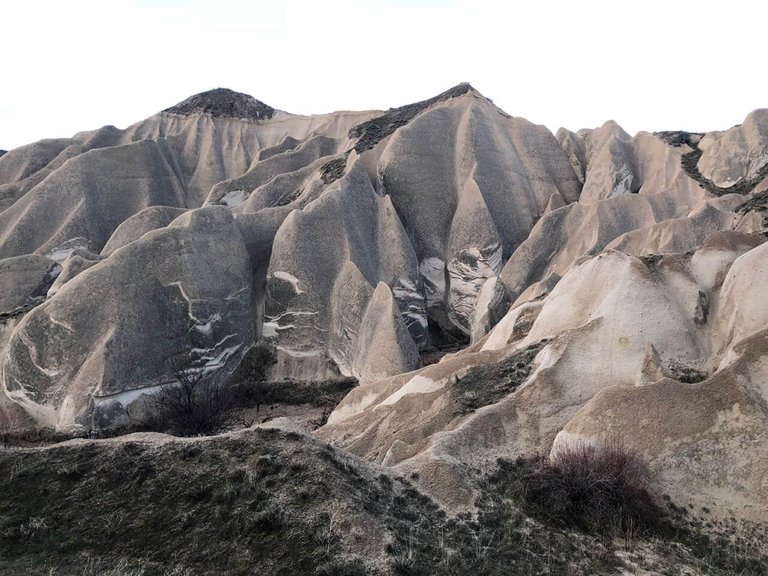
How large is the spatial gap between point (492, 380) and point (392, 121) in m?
30.1

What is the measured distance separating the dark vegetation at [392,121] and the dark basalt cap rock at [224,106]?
22032 millimetres

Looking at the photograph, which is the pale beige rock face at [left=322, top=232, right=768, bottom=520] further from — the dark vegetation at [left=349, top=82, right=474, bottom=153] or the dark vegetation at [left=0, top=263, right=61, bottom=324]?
the dark vegetation at [left=349, top=82, right=474, bottom=153]

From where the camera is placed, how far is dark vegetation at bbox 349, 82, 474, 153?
124 feet

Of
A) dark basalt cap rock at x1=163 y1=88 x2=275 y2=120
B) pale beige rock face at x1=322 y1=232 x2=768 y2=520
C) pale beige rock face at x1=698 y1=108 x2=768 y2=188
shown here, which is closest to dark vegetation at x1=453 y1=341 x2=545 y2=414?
pale beige rock face at x1=322 y1=232 x2=768 y2=520

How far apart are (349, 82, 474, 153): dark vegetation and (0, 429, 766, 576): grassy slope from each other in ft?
98.4

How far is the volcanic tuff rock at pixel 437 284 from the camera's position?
11016mm

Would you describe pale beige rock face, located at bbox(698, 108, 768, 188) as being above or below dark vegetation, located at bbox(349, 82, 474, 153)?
below

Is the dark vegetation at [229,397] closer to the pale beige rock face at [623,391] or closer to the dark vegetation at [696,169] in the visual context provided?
the pale beige rock face at [623,391]

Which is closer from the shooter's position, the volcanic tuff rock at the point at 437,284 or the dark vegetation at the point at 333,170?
the volcanic tuff rock at the point at 437,284

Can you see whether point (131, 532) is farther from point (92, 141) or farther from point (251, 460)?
point (92, 141)

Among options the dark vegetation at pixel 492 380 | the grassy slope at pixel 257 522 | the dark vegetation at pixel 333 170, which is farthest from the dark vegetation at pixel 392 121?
the grassy slope at pixel 257 522

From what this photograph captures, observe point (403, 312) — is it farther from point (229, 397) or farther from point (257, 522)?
point (257, 522)

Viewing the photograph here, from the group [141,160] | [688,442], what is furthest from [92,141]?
[688,442]

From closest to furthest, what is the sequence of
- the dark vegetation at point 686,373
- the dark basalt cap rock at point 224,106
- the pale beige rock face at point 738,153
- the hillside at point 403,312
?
the hillside at point 403,312 < the dark vegetation at point 686,373 < the pale beige rock face at point 738,153 < the dark basalt cap rock at point 224,106
